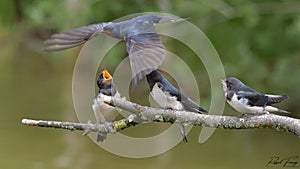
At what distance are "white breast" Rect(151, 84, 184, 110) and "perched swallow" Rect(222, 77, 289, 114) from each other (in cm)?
28

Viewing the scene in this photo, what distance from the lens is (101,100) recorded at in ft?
13.1

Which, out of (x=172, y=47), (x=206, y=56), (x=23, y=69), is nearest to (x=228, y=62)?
(x=206, y=56)

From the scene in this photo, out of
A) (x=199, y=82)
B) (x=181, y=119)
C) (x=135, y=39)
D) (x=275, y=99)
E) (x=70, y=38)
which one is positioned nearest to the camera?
(x=181, y=119)

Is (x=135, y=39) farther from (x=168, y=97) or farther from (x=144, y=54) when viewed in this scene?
(x=168, y=97)

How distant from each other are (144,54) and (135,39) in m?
0.22

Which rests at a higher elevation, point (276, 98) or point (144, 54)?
point (144, 54)

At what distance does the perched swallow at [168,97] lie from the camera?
3.87 metres

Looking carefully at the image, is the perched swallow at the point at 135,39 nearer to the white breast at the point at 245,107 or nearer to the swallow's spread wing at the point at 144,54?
the swallow's spread wing at the point at 144,54

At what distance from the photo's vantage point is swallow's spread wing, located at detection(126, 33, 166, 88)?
149 inches

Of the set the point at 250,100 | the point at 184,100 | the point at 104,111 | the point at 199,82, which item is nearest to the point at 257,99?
the point at 250,100

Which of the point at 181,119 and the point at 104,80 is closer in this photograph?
the point at 181,119

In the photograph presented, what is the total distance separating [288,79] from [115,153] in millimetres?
3181

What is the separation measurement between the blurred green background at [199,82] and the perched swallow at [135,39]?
12.3 feet

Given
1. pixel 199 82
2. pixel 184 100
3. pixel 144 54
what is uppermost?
pixel 144 54
